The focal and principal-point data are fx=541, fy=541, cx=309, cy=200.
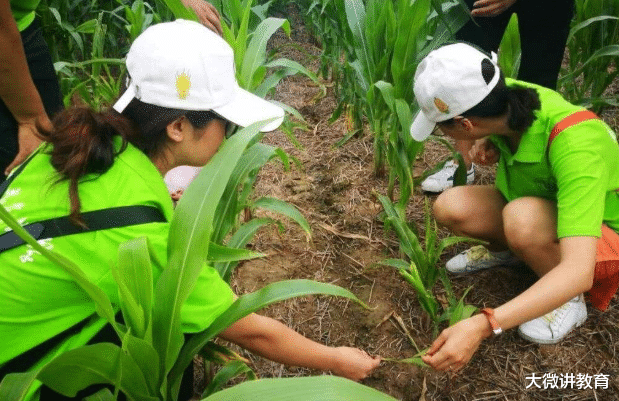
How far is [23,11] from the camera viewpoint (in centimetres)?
121

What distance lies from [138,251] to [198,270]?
0.08 m

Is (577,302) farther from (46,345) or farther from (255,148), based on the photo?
(46,345)

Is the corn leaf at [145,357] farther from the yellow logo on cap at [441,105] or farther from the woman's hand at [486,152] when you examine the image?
the woman's hand at [486,152]

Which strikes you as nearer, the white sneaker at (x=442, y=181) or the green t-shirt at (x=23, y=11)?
the green t-shirt at (x=23, y=11)

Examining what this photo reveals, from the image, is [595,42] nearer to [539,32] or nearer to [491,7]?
[539,32]

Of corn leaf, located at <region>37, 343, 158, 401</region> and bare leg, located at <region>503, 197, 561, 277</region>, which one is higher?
corn leaf, located at <region>37, 343, 158, 401</region>

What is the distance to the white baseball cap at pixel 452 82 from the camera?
1164mm

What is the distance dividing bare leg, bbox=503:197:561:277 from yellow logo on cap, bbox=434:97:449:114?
30cm

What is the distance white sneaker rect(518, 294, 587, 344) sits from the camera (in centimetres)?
131

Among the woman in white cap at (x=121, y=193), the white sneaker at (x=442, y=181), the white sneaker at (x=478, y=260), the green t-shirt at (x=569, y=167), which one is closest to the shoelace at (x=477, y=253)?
the white sneaker at (x=478, y=260)

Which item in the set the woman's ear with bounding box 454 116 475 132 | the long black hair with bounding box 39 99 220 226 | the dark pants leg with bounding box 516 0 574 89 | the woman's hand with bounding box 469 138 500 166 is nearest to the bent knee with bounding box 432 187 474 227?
the woman's hand with bounding box 469 138 500 166

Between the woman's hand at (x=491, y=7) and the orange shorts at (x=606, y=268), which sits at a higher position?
the woman's hand at (x=491, y=7)

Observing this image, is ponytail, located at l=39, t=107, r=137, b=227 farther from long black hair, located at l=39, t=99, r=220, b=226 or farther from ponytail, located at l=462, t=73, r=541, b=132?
ponytail, located at l=462, t=73, r=541, b=132

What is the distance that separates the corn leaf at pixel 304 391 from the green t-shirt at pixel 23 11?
1.01 meters
